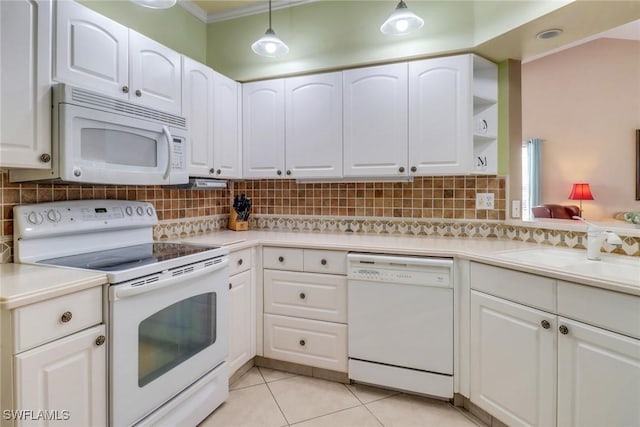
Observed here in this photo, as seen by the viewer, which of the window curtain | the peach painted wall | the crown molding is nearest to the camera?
the crown molding

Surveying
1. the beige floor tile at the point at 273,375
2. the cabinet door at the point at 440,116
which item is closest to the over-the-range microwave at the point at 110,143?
the beige floor tile at the point at 273,375

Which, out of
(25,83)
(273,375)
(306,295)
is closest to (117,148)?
(25,83)

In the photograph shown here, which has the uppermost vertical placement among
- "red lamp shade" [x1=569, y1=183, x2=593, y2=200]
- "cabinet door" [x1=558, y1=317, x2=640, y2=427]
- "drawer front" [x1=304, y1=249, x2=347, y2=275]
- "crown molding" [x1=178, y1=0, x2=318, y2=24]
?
"crown molding" [x1=178, y1=0, x2=318, y2=24]

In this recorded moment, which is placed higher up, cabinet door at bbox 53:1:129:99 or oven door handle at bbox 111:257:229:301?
cabinet door at bbox 53:1:129:99

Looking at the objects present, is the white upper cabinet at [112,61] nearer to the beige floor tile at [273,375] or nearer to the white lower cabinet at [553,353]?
the beige floor tile at [273,375]

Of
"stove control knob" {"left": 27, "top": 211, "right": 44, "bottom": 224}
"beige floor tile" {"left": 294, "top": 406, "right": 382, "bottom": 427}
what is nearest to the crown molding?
"stove control knob" {"left": 27, "top": 211, "right": 44, "bottom": 224}

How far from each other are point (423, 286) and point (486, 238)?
0.76 meters

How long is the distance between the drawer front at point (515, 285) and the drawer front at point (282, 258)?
3.40ft

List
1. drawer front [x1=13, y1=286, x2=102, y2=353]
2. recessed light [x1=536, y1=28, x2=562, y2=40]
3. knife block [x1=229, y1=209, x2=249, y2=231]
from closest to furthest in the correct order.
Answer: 1. drawer front [x1=13, y1=286, x2=102, y2=353]
2. recessed light [x1=536, y1=28, x2=562, y2=40]
3. knife block [x1=229, y1=209, x2=249, y2=231]

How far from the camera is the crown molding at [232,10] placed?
8.65ft

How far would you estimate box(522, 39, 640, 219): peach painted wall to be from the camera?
16.0 feet

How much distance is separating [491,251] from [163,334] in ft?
5.65

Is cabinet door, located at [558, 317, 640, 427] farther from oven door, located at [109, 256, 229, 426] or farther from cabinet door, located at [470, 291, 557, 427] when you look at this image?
oven door, located at [109, 256, 229, 426]

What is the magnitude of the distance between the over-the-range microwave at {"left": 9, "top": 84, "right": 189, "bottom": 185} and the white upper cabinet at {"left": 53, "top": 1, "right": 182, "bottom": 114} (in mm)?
98
